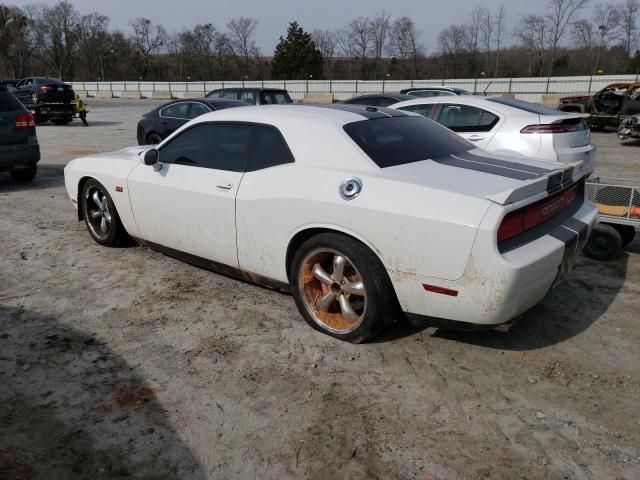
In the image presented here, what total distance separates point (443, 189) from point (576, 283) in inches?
88.3

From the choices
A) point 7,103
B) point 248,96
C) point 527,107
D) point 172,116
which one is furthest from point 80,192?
point 248,96

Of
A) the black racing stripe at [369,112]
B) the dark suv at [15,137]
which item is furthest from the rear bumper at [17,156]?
the black racing stripe at [369,112]

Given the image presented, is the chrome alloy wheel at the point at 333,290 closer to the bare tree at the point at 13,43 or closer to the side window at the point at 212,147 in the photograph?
the side window at the point at 212,147

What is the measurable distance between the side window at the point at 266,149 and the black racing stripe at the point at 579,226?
1.93 metres

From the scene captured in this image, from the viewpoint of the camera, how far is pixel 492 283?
9.48ft

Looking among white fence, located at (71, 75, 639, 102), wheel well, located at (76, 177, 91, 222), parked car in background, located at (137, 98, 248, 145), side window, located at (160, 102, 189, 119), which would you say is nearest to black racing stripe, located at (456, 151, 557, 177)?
wheel well, located at (76, 177, 91, 222)

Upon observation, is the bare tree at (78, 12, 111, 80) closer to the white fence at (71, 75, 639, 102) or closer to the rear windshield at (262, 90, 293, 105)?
the white fence at (71, 75, 639, 102)

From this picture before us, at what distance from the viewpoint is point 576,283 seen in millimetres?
4613

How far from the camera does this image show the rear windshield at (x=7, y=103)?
27.8 ft

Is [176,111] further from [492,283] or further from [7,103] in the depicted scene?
[492,283]

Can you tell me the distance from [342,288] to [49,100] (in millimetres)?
20701

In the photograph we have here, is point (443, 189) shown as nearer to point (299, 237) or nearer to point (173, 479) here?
point (299, 237)

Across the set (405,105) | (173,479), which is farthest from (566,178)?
(405,105)

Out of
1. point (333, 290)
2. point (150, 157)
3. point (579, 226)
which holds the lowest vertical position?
point (333, 290)
